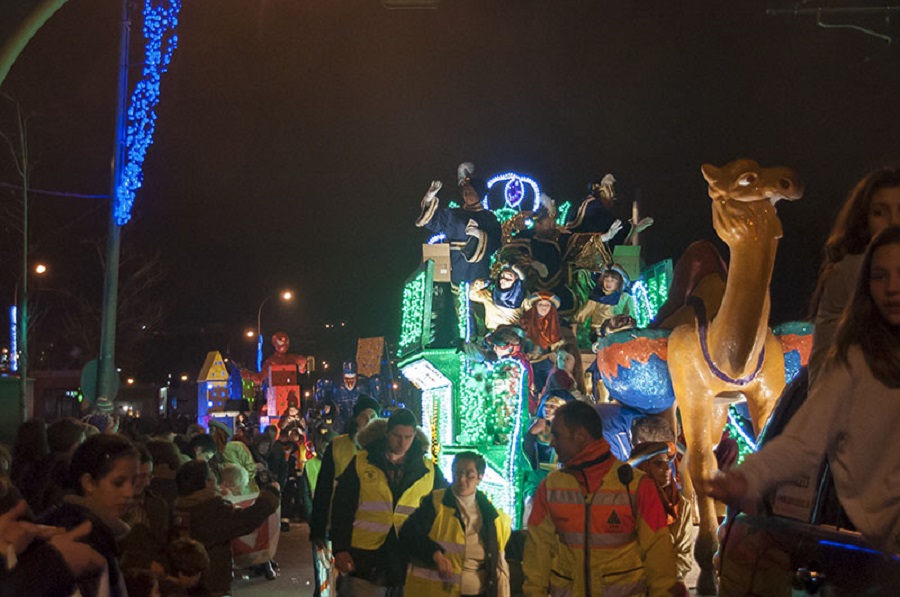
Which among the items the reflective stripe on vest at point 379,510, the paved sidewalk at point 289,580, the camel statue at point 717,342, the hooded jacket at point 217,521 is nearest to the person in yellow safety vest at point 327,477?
the reflective stripe on vest at point 379,510

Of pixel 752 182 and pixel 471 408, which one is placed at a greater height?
pixel 752 182

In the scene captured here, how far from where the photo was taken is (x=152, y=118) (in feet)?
53.8

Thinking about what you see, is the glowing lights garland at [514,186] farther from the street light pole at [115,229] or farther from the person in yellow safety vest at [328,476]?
the person in yellow safety vest at [328,476]

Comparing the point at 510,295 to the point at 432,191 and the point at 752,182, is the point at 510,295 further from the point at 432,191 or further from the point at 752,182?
the point at 752,182

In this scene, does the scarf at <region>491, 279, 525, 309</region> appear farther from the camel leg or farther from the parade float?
the camel leg

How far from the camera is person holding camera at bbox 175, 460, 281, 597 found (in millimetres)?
5836

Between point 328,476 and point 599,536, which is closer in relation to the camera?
point 599,536

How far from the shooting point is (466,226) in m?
16.2

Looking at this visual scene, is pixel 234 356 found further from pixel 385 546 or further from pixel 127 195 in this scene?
pixel 385 546

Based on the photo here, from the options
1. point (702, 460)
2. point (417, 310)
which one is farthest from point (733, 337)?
point (417, 310)

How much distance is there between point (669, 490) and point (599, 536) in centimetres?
348

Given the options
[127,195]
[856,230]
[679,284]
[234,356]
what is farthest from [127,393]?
[856,230]

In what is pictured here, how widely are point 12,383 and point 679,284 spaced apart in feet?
65.7

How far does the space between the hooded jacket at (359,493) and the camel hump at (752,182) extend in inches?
142
